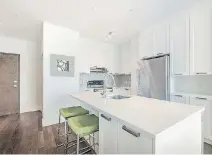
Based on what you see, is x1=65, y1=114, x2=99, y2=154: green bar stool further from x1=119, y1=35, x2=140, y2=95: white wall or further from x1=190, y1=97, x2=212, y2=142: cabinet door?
x1=119, y1=35, x2=140, y2=95: white wall

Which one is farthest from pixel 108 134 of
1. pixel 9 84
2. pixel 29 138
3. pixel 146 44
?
pixel 9 84

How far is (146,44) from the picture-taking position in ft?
12.4

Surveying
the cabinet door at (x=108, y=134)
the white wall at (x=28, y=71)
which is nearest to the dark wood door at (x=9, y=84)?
the white wall at (x=28, y=71)

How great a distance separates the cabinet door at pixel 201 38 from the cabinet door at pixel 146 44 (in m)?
1.03

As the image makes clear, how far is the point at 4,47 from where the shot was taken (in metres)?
4.39

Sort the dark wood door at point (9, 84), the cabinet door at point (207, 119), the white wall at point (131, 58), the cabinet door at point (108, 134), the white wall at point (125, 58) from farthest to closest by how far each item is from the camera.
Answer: the white wall at point (125, 58)
the white wall at point (131, 58)
the dark wood door at point (9, 84)
the cabinet door at point (207, 119)
the cabinet door at point (108, 134)

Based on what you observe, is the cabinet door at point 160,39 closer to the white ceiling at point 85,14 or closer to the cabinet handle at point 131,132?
the white ceiling at point 85,14

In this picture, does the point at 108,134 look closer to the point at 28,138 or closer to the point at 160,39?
the point at 28,138

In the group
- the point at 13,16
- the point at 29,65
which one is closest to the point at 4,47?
the point at 29,65

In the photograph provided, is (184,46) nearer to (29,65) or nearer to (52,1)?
(52,1)

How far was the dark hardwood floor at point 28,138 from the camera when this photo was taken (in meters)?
2.18

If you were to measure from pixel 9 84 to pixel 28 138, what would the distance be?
266 cm

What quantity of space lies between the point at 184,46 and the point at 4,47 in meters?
5.04

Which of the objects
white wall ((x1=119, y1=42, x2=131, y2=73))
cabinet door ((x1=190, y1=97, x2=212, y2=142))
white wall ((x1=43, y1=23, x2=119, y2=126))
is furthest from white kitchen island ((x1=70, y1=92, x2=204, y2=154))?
white wall ((x1=119, y1=42, x2=131, y2=73))
